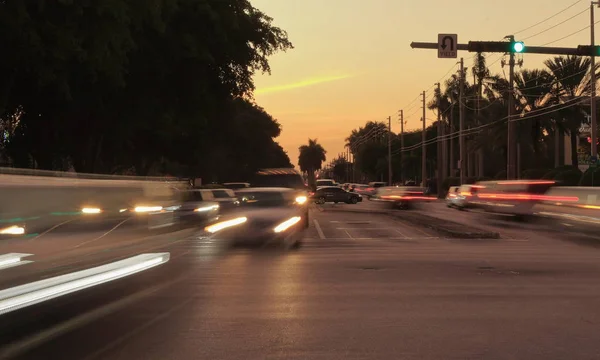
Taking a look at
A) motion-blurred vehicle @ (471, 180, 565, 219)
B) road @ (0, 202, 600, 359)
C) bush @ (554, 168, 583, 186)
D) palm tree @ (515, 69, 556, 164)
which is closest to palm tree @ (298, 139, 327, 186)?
palm tree @ (515, 69, 556, 164)

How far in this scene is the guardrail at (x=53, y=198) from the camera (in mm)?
7791

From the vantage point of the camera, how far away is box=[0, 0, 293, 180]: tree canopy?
24734 millimetres

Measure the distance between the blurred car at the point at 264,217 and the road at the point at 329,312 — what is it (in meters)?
3.25

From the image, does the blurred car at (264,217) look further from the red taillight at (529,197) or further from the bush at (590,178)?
the bush at (590,178)

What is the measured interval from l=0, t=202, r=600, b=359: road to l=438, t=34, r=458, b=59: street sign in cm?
696

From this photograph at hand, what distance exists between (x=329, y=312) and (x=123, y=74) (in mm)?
25056

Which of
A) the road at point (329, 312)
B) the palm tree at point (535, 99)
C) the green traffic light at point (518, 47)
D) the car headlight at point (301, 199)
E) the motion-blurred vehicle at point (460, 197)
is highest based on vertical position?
the palm tree at point (535, 99)

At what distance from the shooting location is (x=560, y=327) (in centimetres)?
812

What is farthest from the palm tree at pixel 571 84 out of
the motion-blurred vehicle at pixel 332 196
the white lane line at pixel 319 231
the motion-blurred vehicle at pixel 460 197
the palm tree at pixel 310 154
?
the palm tree at pixel 310 154

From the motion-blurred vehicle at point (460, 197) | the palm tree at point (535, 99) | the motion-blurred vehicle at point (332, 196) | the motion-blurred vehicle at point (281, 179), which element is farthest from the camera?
the palm tree at point (535, 99)

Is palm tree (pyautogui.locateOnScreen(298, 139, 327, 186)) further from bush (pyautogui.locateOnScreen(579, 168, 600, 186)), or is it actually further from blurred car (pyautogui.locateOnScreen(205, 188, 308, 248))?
blurred car (pyautogui.locateOnScreen(205, 188, 308, 248))

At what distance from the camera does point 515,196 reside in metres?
28.4

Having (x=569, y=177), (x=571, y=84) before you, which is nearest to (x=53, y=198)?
(x=569, y=177)

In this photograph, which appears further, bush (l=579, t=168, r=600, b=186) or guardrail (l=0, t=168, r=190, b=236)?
bush (l=579, t=168, r=600, b=186)
